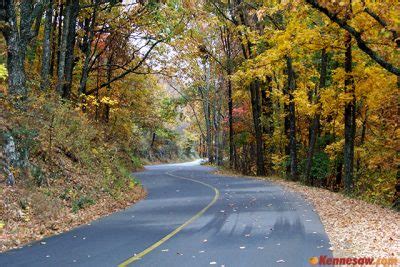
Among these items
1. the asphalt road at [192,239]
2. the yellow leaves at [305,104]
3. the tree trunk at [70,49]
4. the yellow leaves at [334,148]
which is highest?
the tree trunk at [70,49]

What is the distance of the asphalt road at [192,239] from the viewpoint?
8.34m

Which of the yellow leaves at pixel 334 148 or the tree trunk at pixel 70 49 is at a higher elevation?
the tree trunk at pixel 70 49

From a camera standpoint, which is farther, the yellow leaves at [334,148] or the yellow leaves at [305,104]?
the yellow leaves at [334,148]

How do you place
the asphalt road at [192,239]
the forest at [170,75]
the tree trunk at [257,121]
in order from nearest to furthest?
1. the asphalt road at [192,239]
2. the forest at [170,75]
3. the tree trunk at [257,121]

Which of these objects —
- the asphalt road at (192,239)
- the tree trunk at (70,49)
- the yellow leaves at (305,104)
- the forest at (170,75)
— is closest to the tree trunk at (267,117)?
the forest at (170,75)

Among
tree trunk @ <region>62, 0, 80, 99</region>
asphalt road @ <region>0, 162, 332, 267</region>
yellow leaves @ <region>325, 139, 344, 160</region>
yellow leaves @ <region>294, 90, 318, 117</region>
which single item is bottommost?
asphalt road @ <region>0, 162, 332, 267</region>

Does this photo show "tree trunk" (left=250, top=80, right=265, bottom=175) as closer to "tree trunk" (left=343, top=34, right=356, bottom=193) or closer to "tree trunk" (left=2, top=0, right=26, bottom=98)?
"tree trunk" (left=343, top=34, right=356, bottom=193)

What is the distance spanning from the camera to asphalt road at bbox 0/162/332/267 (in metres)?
8.34

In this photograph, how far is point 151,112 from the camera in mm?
43125

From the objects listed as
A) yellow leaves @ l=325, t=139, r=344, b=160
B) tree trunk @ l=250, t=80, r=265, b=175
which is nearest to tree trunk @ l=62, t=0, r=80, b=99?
tree trunk @ l=250, t=80, r=265, b=175

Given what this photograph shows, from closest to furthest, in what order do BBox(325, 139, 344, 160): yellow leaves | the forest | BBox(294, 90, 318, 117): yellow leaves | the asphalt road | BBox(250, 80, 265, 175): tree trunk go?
the asphalt road, the forest, BBox(294, 90, 318, 117): yellow leaves, BBox(325, 139, 344, 160): yellow leaves, BBox(250, 80, 265, 175): tree trunk

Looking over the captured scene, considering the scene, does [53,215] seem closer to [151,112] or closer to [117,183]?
[117,183]

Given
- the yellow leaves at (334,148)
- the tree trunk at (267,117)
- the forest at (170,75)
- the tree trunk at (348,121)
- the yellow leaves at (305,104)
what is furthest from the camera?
the tree trunk at (267,117)

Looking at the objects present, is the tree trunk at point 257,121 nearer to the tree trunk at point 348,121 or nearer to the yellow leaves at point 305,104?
the yellow leaves at point 305,104
